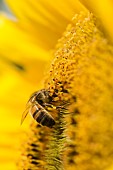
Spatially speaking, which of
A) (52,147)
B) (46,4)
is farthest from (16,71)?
(52,147)

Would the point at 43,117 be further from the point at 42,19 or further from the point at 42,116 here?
the point at 42,19

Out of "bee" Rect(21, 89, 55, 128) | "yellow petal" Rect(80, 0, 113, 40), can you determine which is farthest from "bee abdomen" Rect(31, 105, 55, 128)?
"yellow petal" Rect(80, 0, 113, 40)

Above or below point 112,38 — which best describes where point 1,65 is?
above

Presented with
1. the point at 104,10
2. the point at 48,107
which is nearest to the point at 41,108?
the point at 48,107

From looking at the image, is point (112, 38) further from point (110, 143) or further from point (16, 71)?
point (16, 71)

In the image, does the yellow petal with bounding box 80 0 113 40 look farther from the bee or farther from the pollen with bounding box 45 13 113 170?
the bee

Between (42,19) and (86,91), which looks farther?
(42,19)
